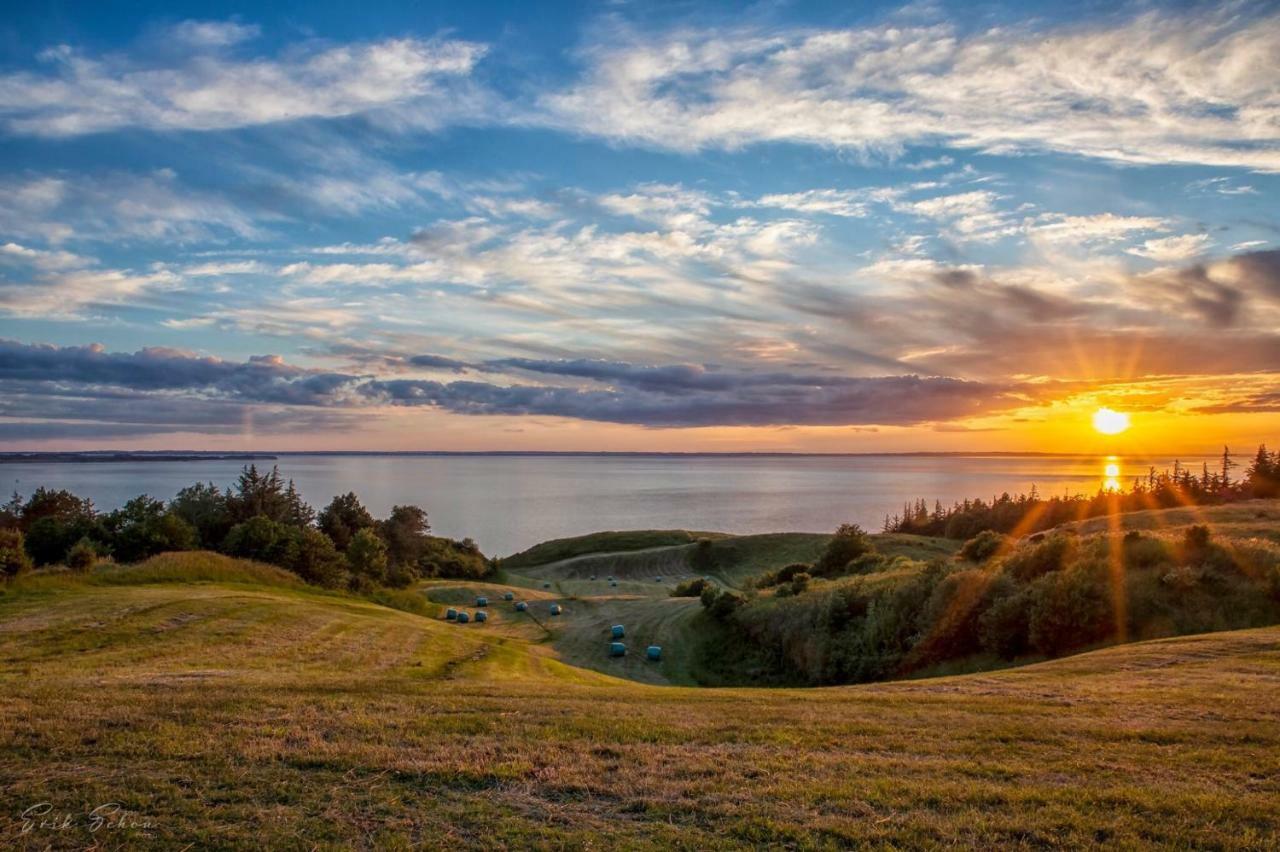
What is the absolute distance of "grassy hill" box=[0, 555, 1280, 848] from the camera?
691cm

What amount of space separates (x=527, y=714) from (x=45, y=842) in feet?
21.3

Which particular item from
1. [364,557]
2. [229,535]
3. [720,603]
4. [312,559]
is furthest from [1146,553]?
[229,535]

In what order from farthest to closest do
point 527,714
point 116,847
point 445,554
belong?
1. point 445,554
2. point 527,714
3. point 116,847

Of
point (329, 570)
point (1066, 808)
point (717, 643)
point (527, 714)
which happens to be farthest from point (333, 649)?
point (329, 570)

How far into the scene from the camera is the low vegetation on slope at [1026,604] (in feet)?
79.6

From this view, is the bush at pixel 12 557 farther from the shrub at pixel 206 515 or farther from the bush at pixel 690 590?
the bush at pixel 690 590

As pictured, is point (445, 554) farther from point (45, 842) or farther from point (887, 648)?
point (45, 842)

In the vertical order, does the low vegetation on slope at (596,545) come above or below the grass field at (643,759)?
below

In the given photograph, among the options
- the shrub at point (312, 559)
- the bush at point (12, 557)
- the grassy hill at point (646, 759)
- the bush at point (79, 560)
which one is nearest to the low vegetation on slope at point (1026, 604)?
the grassy hill at point (646, 759)

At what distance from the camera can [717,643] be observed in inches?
1662

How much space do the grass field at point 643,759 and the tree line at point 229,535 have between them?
2378 cm

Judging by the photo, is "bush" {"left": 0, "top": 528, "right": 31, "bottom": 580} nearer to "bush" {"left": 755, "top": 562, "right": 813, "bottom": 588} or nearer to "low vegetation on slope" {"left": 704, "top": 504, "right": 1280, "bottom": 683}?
"low vegetation on slope" {"left": 704, "top": 504, "right": 1280, "bottom": 683}

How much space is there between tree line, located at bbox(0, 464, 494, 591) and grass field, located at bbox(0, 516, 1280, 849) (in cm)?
2378

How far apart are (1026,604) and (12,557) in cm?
3676
